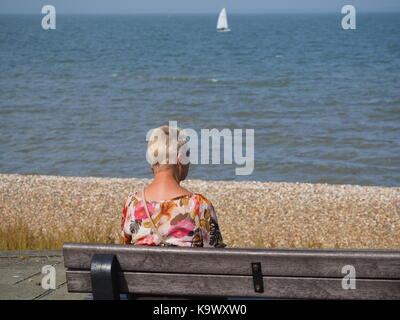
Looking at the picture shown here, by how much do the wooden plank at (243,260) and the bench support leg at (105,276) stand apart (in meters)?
0.03

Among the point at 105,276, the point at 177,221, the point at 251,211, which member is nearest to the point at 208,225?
the point at 177,221

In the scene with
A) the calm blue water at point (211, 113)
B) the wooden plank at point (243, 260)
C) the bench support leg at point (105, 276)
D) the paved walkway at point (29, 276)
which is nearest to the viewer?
the wooden plank at point (243, 260)

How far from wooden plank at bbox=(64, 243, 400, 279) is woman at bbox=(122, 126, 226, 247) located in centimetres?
33

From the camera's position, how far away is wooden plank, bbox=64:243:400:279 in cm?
263

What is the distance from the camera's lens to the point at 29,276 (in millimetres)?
4676

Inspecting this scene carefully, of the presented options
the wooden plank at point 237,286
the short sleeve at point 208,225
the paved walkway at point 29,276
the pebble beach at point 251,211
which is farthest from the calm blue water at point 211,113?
the wooden plank at point 237,286

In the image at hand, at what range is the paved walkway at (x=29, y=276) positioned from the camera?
169 inches

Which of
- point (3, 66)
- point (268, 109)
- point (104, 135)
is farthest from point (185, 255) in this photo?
point (3, 66)

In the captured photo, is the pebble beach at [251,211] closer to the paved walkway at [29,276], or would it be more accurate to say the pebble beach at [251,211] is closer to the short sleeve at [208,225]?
the paved walkway at [29,276]

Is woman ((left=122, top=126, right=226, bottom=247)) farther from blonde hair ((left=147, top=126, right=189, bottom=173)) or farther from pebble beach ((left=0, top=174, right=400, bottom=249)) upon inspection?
pebble beach ((left=0, top=174, right=400, bottom=249))

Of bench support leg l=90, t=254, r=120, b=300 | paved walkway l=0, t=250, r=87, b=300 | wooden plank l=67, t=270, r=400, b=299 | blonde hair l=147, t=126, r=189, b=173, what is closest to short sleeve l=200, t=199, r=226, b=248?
blonde hair l=147, t=126, r=189, b=173

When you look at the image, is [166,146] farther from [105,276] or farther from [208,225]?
[105,276]

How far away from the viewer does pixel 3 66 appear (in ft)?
131
